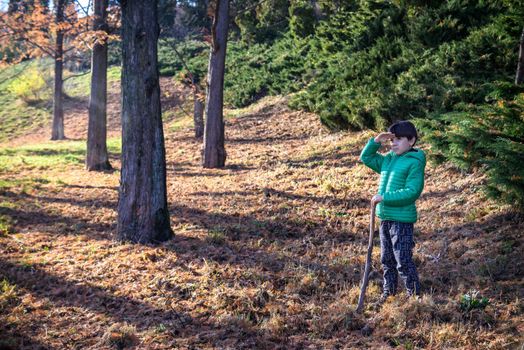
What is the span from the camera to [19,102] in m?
31.2

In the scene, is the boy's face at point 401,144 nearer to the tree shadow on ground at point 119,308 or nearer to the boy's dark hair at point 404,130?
the boy's dark hair at point 404,130

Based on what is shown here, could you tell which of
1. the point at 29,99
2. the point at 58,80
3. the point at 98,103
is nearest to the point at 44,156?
the point at 98,103

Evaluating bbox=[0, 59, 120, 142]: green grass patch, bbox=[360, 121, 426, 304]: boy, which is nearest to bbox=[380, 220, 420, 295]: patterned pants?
bbox=[360, 121, 426, 304]: boy

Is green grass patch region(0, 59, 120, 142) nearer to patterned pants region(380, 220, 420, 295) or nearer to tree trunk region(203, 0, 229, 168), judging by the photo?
tree trunk region(203, 0, 229, 168)

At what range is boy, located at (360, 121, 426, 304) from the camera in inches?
172

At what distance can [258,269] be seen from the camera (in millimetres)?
5750

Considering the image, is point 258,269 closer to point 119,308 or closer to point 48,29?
point 119,308

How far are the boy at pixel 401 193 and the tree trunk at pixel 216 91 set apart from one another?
8.40 meters

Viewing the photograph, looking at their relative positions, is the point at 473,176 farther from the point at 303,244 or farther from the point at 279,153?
the point at 279,153

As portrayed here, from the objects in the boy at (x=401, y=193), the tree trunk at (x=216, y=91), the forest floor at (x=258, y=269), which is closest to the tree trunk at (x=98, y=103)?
the forest floor at (x=258, y=269)

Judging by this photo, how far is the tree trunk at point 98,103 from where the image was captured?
13.2 m

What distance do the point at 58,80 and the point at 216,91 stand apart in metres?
12.5

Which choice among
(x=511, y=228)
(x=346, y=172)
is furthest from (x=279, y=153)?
(x=511, y=228)

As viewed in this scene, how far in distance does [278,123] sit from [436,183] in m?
10.1
